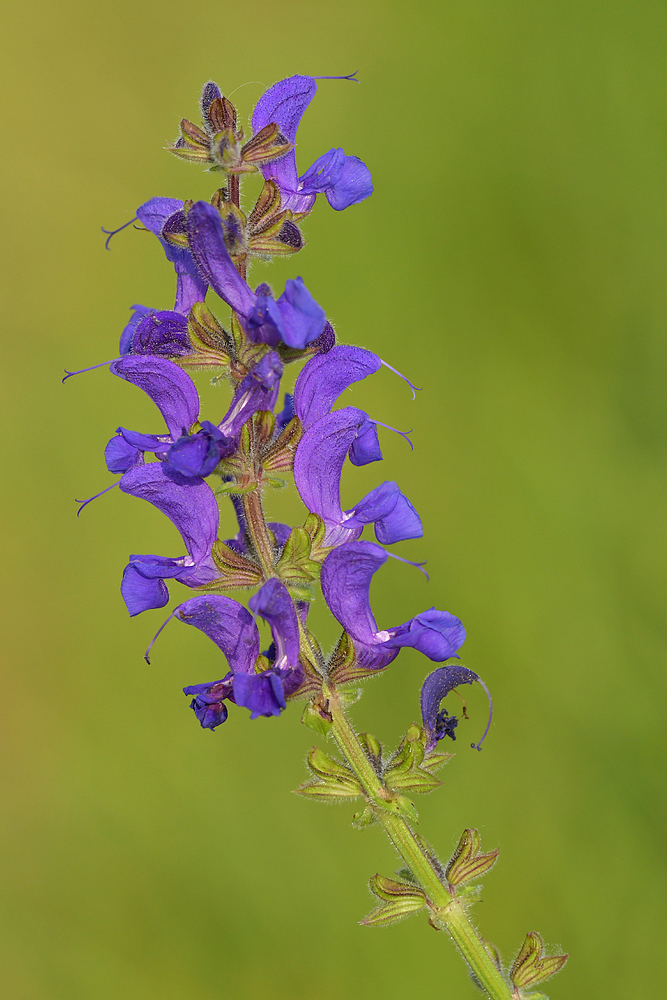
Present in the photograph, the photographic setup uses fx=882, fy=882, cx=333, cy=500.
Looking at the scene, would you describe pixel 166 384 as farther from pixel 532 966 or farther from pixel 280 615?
pixel 532 966

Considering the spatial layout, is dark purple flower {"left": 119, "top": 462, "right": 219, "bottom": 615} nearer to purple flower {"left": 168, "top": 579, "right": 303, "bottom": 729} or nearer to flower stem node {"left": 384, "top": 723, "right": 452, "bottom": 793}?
purple flower {"left": 168, "top": 579, "right": 303, "bottom": 729}

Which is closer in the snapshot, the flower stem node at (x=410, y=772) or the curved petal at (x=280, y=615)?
the curved petal at (x=280, y=615)

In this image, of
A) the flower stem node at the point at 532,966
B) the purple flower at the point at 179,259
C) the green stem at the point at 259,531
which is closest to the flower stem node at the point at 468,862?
the flower stem node at the point at 532,966

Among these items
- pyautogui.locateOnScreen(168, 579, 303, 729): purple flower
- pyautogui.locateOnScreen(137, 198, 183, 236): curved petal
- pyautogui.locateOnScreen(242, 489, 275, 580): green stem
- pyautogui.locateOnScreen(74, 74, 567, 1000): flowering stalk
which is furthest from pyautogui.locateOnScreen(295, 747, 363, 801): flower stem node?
pyautogui.locateOnScreen(137, 198, 183, 236): curved petal

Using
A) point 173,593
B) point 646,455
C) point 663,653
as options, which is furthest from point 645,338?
point 173,593

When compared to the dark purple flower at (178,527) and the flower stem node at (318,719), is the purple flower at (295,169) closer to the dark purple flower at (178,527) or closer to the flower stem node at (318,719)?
the dark purple flower at (178,527)

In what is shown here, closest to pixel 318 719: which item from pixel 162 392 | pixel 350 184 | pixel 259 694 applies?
pixel 259 694
